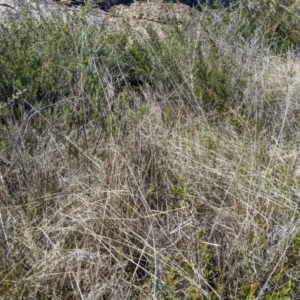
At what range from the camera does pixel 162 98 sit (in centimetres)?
305

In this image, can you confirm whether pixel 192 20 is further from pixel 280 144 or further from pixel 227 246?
pixel 227 246

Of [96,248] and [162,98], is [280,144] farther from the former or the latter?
[96,248]

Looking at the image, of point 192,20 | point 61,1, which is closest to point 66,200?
point 192,20

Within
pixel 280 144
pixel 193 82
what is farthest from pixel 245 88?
pixel 280 144

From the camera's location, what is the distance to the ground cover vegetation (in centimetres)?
182

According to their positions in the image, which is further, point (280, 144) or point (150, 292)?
point (280, 144)

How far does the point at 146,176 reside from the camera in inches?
89.4

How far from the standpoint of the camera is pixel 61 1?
450cm

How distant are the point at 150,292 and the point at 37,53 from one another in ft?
6.28

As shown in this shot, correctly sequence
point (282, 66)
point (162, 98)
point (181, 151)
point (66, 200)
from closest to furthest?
point (66, 200) → point (181, 151) → point (162, 98) → point (282, 66)

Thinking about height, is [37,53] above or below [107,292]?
above

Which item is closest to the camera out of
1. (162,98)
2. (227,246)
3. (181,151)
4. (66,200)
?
(227,246)

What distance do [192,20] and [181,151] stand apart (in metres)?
1.91

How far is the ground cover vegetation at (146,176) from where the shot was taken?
5.96ft
